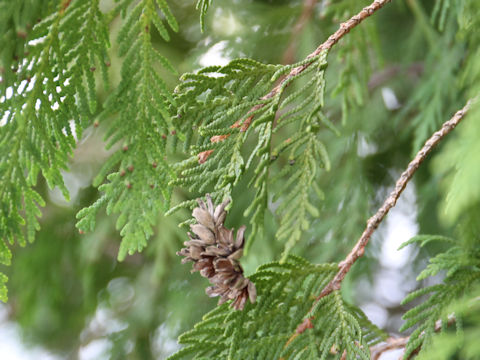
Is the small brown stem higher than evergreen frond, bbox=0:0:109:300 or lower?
lower

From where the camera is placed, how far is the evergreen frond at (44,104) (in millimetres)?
656

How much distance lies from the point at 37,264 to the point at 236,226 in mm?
789

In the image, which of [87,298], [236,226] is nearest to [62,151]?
[236,226]

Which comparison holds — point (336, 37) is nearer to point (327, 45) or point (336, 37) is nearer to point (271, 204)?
point (327, 45)

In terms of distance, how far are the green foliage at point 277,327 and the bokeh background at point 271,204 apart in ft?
2.08

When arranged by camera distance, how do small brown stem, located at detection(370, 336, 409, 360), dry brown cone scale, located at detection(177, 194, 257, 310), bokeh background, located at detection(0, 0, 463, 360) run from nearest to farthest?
dry brown cone scale, located at detection(177, 194, 257, 310) → small brown stem, located at detection(370, 336, 409, 360) → bokeh background, located at detection(0, 0, 463, 360)

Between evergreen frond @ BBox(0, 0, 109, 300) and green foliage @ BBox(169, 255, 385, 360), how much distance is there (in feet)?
0.93

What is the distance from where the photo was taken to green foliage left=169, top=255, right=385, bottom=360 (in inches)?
28.7

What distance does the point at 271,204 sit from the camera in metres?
1.95

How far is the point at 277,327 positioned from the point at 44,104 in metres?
0.44

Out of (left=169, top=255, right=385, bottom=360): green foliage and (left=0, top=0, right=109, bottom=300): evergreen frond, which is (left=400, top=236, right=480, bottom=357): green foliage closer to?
(left=169, top=255, right=385, bottom=360): green foliage

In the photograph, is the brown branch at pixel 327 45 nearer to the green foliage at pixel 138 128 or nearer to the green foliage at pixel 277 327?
the green foliage at pixel 138 128

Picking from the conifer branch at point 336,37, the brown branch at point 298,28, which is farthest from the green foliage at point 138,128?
the brown branch at point 298,28

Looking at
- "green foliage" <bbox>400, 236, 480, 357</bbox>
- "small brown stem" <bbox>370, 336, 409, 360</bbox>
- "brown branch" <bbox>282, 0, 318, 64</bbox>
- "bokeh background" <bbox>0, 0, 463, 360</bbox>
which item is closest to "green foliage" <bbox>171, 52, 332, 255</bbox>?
"green foliage" <bbox>400, 236, 480, 357</bbox>
